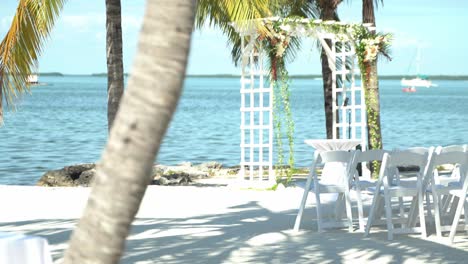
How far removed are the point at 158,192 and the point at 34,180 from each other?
12.3m

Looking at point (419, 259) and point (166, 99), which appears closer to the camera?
point (166, 99)

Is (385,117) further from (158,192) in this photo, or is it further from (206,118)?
(158,192)

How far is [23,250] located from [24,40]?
20.0 ft

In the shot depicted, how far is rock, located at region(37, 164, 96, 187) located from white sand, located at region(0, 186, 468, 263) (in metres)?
3.79

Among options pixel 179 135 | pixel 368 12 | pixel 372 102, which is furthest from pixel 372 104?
pixel 179 135

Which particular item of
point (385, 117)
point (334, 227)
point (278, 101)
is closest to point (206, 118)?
point (385, 117)

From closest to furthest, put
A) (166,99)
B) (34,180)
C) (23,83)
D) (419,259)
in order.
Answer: (166,99), (419,259), (23,83), (34,180)

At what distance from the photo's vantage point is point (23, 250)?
18.6 feet

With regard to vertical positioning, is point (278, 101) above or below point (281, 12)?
below

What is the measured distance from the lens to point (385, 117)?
68375 millimetres

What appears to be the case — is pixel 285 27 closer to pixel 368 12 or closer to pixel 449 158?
pixel 368 12

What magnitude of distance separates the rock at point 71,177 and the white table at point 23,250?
1109cm

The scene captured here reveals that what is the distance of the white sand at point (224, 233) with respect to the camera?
815cm

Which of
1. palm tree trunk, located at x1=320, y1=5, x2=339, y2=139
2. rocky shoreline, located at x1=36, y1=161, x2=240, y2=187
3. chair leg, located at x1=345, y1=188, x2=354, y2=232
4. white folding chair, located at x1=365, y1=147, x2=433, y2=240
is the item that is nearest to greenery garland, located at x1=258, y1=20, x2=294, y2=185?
rocky shoreline, located at x1=36, y1=161, x2=240, y2=187
